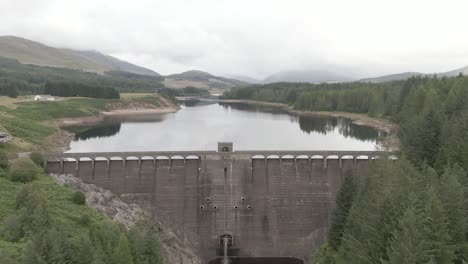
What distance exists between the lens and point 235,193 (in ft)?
189

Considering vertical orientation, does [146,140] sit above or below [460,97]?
below

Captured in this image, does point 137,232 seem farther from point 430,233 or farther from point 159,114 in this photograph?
point 159,114

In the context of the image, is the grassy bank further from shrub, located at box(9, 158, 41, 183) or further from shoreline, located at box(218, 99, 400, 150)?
shoreline, located at box(218, 99, 400, 150)

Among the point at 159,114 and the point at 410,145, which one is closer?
the point at 410,145

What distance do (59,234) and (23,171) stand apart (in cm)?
2743

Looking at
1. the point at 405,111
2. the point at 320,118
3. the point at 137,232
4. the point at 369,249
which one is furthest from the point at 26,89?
the point at 369,249

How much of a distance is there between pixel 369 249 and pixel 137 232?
1960cm

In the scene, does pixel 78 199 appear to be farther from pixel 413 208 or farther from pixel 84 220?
pixel 413 208

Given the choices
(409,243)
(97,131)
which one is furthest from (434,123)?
(97,131)

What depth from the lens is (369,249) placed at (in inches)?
1204

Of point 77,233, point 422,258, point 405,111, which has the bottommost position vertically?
point 77,233

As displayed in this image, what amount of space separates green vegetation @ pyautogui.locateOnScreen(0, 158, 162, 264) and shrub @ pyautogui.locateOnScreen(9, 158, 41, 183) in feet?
3.38

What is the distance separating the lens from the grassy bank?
8381 cm

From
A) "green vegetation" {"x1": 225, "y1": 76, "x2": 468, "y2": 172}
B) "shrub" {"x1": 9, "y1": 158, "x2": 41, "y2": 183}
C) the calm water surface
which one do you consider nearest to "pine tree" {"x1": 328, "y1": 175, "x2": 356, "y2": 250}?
"green vegetation" {"x1": 225, "y1": 76, "x2": 468, "y2": 172}
